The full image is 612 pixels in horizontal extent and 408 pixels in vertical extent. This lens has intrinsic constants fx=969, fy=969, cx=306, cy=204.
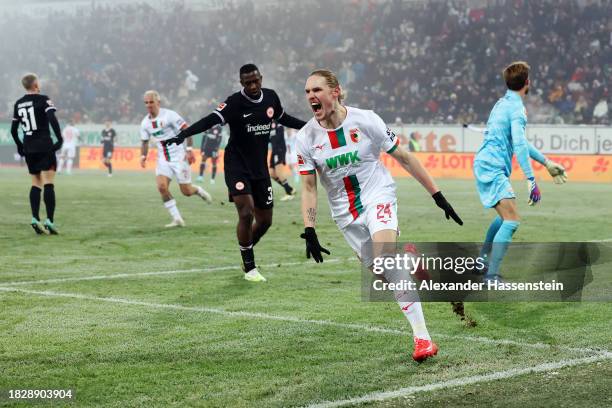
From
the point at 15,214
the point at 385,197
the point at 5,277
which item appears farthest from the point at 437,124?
the point at 385,197

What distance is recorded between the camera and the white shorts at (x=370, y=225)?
649 cm

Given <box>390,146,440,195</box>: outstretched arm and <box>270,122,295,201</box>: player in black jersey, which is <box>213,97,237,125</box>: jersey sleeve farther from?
<box>270,122,295,201</box>: player in black jersey

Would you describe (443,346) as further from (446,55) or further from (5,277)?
(446,55)

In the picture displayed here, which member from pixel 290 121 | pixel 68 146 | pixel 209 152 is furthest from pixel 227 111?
pixel 68 146

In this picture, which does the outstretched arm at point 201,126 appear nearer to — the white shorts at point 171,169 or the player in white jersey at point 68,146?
the white shorts at point 171,169

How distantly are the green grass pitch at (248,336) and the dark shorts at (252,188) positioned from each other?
826 mm

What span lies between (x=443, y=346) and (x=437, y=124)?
32.8m

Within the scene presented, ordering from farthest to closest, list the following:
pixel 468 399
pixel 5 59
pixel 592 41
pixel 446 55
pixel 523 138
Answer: pixel 5 59 → pixel 446 55 → pixel 592 41 → pixel 523 138 → pixel 468 399

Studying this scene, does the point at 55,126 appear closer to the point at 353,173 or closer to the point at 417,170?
the point at 353,173

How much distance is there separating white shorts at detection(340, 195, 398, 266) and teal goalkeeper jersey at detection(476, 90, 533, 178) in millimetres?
2773

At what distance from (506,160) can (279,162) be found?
1532 centimetres

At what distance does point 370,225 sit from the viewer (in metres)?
6.53

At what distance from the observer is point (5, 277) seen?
33.9 ft

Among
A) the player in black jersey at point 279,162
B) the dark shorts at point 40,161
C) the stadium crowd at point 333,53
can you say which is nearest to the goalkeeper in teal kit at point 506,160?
the dark shorts at point 40,161
